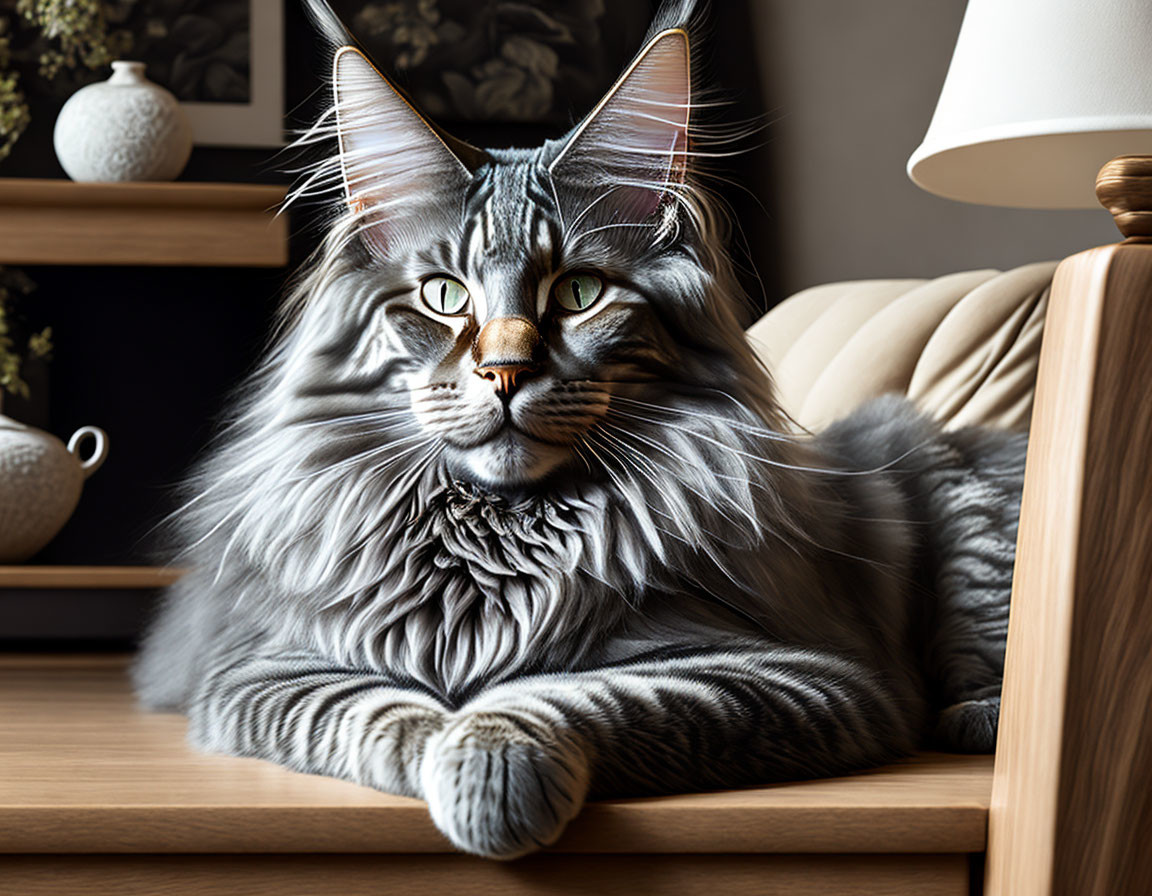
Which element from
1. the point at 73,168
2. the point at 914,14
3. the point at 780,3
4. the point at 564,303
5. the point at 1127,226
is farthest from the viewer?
the point at 780,3

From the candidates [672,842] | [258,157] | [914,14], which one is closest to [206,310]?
[258,157]

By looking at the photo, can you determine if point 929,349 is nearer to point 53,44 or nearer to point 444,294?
point 444,294

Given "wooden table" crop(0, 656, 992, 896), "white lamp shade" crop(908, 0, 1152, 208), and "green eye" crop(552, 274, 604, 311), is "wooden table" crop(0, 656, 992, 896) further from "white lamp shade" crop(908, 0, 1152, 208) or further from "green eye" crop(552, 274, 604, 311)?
"white lamp shade" crop(908, 0, 1152, 208)

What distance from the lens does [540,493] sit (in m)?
0.94

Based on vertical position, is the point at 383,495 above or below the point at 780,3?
below

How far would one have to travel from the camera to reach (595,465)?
944 mm

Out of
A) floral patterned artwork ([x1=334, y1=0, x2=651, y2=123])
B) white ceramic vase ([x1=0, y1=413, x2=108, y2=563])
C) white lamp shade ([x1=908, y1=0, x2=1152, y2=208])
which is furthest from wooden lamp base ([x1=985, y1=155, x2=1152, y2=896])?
floral patterned artwork ([x1=334, y1=0, x2=651, y2=123])

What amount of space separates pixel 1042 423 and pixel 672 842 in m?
0.38

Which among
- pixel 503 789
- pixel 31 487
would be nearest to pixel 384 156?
pixel 503 789

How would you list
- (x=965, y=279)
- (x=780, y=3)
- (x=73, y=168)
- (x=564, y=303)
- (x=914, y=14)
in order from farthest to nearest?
(x=780, y=3) < (x=914, y=14) < (x=73, y=168) < (x=965, y=279) < (x=564, y=303)

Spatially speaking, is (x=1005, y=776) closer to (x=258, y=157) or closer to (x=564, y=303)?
(x=564, y=303)

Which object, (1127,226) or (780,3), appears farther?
(780,3)

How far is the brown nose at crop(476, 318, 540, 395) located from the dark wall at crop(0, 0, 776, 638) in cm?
162

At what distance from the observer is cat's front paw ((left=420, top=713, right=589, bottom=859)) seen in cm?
74
